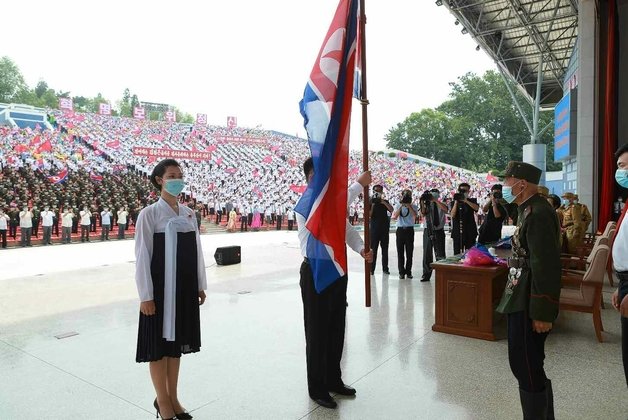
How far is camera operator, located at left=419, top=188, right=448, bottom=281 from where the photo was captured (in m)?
6.44

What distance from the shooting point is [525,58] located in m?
16.3

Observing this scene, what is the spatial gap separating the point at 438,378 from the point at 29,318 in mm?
4192

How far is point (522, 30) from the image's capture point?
13.9 metres

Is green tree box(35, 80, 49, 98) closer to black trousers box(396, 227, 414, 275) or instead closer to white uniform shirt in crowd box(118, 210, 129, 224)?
white uniform shirt in crowd box(118, 210, 129, 224)

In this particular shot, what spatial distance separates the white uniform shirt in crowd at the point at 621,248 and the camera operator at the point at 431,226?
4.26 metres

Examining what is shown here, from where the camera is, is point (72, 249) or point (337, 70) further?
point (72, 249)

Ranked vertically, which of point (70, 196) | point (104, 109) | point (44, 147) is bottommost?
point (70, 196)

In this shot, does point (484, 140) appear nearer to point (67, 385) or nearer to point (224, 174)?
point (224, 174)

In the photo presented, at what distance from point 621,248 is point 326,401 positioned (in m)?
1.74

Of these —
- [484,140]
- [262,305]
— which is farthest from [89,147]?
[484,140]

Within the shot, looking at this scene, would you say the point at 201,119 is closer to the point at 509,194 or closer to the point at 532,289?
the point at 509,194

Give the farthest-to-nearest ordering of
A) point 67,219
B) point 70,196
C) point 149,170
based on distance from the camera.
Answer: point 149,170, point 70,196, point 67,219

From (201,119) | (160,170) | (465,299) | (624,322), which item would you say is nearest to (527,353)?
(624,322)

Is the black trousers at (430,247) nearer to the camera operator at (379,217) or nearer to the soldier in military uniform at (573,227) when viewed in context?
the camera operator at (379,217)
